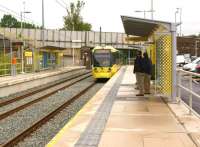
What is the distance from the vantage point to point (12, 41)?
3862 centimetres

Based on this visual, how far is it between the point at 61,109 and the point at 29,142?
7.12 meters

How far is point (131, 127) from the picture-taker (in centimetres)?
1083

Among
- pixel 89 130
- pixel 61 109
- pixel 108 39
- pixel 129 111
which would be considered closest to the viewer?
pixel 89 130

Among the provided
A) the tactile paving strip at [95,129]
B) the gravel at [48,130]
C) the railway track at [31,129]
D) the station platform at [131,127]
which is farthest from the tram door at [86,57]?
the tactile paving strip at [95,129]

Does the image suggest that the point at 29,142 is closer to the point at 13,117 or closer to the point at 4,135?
the point at 4,135

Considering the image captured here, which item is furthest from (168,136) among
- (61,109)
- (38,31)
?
(38,31)

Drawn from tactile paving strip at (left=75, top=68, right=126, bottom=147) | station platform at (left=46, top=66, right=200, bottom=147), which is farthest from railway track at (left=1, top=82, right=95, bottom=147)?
tactile paving strip at (left=75, top=68, right=126, bottom=147)

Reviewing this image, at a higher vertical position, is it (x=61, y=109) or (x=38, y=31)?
(x=38, y=31)

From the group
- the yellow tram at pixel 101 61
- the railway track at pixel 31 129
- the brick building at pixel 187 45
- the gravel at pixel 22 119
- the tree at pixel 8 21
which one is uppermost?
the tree at pixel 8 21

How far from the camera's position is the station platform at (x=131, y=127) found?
30.0 feet

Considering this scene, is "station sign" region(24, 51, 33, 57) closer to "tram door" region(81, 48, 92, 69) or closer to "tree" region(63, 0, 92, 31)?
"tram door" region(81, 48, 92, 69)

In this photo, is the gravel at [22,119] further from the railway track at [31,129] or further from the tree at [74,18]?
the tree at [74,18]

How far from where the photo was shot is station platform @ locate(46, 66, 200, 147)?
30.0ft

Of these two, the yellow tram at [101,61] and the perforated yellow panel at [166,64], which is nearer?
the perforated yellow panel at [166,64]
